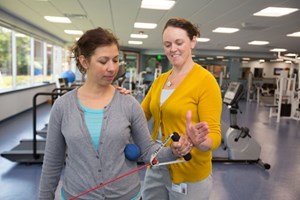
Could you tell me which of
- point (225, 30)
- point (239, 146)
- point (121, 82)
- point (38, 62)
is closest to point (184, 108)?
point (239, 146)

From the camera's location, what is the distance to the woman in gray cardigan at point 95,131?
1101 mm

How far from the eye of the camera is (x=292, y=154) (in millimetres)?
4777

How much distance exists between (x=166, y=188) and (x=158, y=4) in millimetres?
4555

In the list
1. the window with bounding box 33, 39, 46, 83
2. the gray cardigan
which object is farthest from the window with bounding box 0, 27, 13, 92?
the gray cardigan

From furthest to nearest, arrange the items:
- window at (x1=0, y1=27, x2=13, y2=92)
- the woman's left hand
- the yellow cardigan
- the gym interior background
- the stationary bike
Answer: window at (x1=0, y1=27, x2=13, y2=92) → the stationary bike → the gym interior background → the yellow cardigan → the woman's left hand

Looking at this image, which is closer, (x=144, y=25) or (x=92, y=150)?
(x=92, y=150)

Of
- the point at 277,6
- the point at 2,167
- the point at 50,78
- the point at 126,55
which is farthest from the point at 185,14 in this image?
the point at 126,55

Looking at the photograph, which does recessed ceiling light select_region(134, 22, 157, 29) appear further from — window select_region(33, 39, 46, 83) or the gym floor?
the gym floor

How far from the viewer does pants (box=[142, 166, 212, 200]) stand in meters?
1.38

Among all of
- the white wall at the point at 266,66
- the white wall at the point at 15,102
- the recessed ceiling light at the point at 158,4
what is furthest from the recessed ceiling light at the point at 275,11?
the white wall at the point at 266,66

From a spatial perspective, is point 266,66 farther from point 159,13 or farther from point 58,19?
point 58,19

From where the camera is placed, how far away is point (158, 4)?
533cm

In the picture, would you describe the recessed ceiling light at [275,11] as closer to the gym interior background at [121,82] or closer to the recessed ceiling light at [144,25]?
the gym interior background at [121,82]

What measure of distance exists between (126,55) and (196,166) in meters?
15.5
